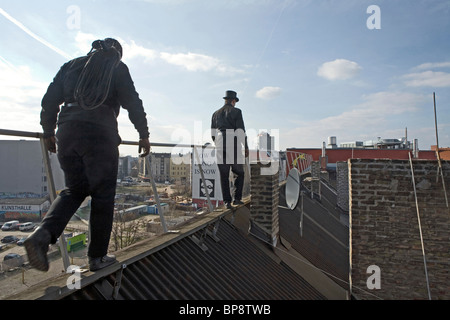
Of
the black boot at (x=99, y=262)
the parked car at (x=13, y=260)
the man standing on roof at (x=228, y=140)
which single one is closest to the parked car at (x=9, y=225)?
the parked car at (x=13, y=260)

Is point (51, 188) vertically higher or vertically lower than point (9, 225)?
higher

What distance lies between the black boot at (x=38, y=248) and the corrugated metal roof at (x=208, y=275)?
1.04ft

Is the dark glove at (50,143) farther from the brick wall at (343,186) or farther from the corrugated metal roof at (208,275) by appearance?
the brick wall at (343,186)

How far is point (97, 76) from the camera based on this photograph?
2258 millimetres

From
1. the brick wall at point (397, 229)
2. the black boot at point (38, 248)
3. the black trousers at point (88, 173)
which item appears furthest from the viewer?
the brick wall at point (397, 229)

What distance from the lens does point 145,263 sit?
2.77m

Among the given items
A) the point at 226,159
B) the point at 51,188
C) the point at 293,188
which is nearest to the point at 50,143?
the point at 51,188

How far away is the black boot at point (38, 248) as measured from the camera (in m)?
1.78

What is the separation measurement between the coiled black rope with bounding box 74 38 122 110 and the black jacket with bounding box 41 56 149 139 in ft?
0.13

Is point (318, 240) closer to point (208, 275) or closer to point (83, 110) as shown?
point (208, 275)

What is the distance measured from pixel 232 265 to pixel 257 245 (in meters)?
1.24

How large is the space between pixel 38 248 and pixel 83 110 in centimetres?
99

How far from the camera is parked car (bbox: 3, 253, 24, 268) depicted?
1.83 metres

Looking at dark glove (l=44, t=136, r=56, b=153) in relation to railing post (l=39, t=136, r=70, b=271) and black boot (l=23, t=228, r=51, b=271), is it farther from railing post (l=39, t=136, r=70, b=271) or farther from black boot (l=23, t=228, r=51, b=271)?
black boot (l=23, t=228, r=51, b=271)
